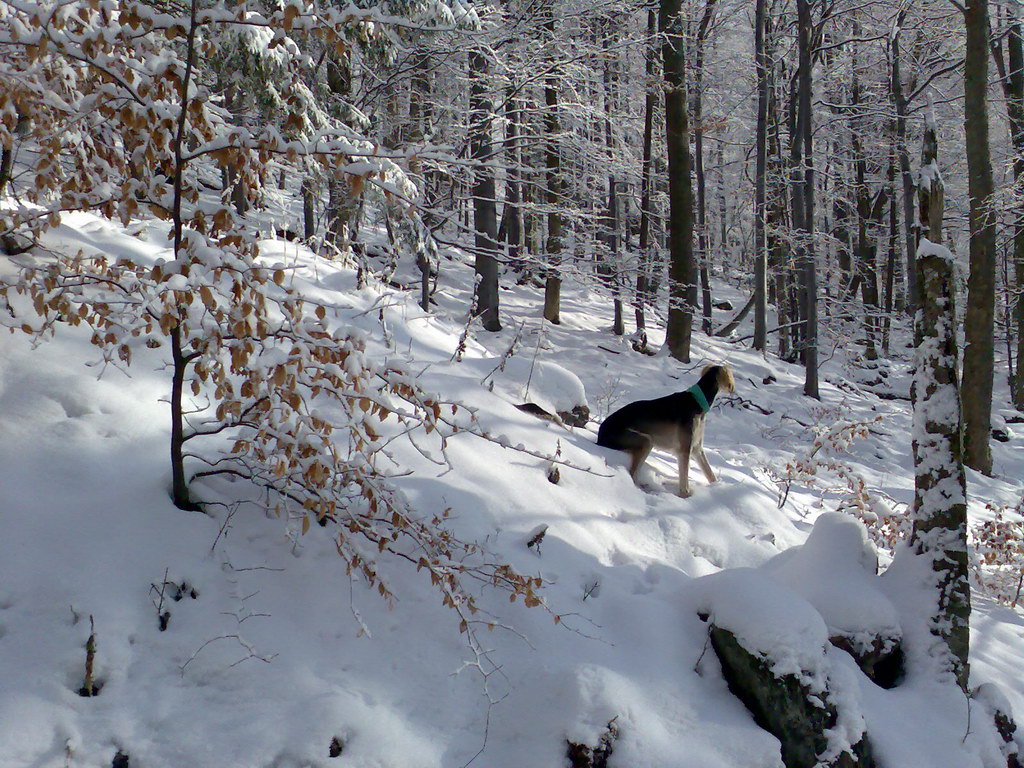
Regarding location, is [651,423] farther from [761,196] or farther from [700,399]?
[761,196]

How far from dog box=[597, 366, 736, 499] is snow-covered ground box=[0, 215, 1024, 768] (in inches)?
23.6

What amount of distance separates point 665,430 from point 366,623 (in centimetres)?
337

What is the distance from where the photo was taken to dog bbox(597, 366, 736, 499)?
578 cm

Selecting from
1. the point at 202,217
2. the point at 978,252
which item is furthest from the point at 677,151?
the point at 202,217

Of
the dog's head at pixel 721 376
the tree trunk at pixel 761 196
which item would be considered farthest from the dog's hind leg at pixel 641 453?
the tree trunk at pixel 761 196

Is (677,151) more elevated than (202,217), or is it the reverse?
(677,151)

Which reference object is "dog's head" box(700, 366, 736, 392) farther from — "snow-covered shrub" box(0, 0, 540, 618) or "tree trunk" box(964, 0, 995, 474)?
"tree trunk" box(964, 0, 995, 474)

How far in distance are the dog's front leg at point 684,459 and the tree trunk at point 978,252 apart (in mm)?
6461

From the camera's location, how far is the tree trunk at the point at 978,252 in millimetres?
9367

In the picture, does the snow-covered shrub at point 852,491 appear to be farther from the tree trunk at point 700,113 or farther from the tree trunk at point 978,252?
the tree trunk at point 700,113

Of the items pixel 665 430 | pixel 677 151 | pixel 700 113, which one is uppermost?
pixel 700 113

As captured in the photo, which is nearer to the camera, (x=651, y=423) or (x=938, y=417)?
(x=938, y=417)

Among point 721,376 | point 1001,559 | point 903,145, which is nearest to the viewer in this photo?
point 721,376

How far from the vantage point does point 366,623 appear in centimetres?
318
